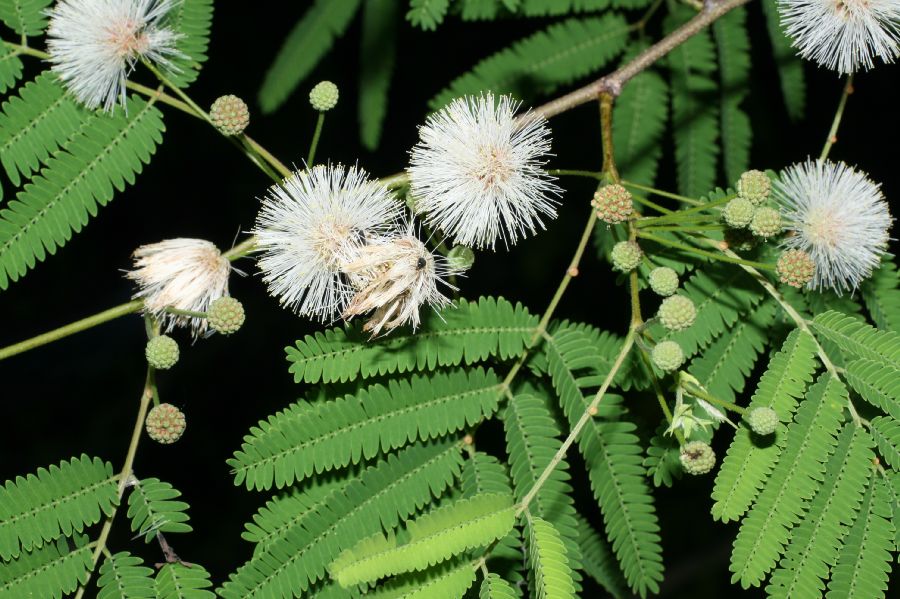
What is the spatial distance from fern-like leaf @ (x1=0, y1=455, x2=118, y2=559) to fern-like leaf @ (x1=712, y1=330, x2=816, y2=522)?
1547 mm

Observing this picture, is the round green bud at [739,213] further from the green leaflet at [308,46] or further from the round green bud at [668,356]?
the green leaflet at [308,46]

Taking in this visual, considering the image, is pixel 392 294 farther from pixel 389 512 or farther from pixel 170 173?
pixel 170 173

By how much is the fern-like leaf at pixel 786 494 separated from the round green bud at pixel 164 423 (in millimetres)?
1414

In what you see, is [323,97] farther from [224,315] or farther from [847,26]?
[847,26]

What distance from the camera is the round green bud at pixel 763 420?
6.65 ft

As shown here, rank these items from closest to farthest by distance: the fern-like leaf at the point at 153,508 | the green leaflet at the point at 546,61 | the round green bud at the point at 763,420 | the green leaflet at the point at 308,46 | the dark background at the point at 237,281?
the round green bud at the point at 763,420 < the fern-like leaf at the point at 153,508 < the green leaflet at the point at 546,61 < the green leaflet at the point at 308,46 < the dark background at the point at 237,281

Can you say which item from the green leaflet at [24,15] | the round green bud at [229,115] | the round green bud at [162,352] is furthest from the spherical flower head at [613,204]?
the green leaflet at [24,15]

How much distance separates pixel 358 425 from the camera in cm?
225

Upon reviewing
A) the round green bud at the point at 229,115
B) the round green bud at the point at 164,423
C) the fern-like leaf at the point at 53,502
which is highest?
the round green bud at the point at 229,115

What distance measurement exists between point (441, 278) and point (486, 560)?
714mm

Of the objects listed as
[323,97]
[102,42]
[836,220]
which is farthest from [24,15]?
[836,220]

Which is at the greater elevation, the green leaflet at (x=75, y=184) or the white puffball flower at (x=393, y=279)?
the green leaflet at (x=75, y=184)

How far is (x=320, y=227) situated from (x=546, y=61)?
4.39ft

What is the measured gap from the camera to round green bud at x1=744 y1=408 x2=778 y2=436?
6.65 feet
